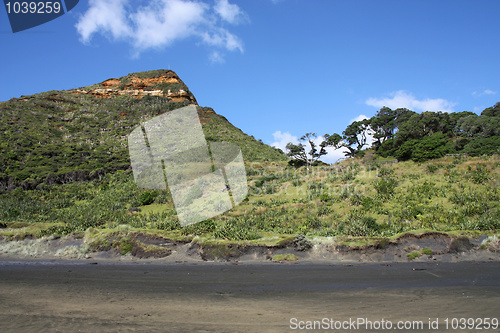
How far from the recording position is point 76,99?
9169 centimetres

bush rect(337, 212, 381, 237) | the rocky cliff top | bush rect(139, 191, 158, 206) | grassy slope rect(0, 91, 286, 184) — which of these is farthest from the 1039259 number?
the rocky cliff top

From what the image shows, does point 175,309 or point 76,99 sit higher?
point 76,99

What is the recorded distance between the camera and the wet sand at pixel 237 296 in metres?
6.67

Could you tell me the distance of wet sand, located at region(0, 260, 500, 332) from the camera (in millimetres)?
6672

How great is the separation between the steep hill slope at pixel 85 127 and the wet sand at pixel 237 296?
153 feet

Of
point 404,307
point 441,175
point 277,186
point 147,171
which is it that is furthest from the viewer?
point 147,171

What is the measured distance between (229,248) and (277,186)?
21.1m

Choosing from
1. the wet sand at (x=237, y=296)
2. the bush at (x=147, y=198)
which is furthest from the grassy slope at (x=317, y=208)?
the wet sand at (x=237, y=296)

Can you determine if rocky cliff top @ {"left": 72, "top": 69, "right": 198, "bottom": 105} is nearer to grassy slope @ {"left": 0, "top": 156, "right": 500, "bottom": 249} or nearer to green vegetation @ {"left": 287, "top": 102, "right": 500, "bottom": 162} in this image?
green vegetation @ {"left": 287, "top": 102, "right": 500, "bottom": 162}

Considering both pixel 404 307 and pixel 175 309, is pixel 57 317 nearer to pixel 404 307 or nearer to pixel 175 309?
pixel 175 309

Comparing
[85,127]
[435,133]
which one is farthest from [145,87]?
[435,133]

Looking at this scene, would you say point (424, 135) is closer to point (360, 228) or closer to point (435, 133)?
point (435, 133)

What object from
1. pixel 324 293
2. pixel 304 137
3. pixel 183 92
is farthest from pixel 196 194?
pixel 183 92

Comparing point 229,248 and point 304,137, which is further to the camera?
point 304,137
